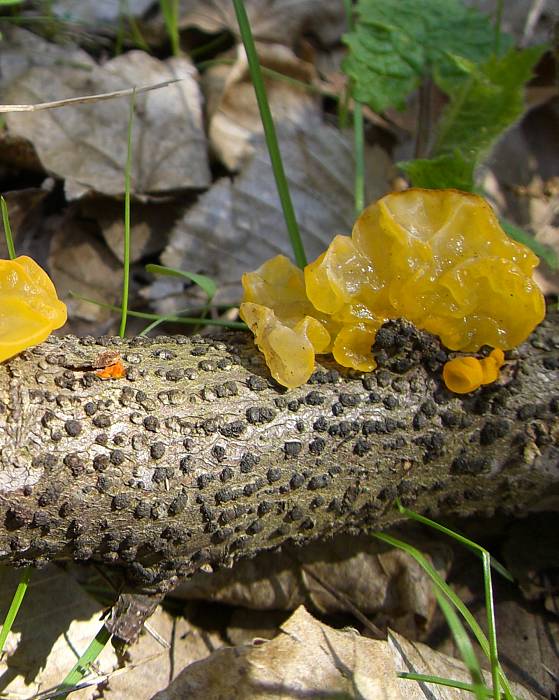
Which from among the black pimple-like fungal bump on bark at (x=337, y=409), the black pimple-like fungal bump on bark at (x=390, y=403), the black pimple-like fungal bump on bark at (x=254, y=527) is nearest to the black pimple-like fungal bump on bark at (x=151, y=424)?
the black pimple-like fungal bump on bark at (x=254, y=527)

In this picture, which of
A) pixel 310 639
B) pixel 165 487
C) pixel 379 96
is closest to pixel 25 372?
pixel 165 487

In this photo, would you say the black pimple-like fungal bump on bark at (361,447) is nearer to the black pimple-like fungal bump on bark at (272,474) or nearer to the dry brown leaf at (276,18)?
the black pimple-like fungal bump on bark at (272,474)

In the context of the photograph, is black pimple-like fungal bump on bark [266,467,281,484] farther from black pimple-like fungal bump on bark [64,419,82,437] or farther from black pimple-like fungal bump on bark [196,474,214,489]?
black pimple-like fungal bump on bark [64,419,82,437]

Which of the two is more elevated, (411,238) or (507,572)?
(411,238)

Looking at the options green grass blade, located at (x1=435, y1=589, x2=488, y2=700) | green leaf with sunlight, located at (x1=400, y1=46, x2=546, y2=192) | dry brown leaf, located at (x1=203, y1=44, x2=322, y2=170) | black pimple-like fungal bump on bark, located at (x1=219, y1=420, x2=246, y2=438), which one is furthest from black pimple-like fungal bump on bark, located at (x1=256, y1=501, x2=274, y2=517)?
dry brown leaf, located at (x1=203, y1=44, x2=322, y2=170)

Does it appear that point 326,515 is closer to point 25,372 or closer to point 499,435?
point 499,435
